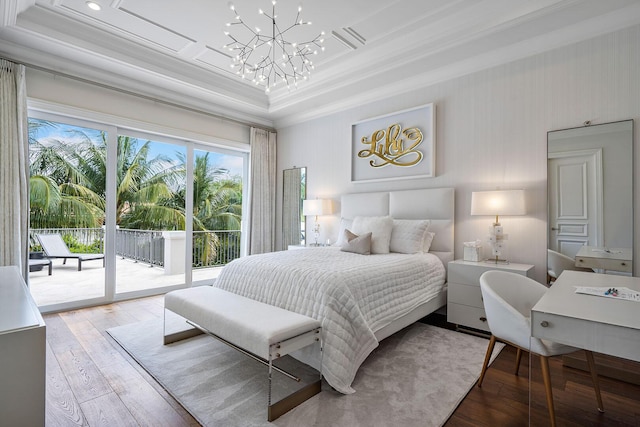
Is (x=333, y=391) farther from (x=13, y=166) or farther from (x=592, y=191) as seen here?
(x=13, y=166)

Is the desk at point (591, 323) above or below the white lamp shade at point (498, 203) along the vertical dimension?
below

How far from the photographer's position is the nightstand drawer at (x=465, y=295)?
2.99 m

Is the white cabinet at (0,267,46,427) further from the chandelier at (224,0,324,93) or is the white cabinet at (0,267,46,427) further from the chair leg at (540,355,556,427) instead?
the chandelier at (224,0,324,93)

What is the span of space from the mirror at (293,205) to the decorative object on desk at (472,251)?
8.83ft

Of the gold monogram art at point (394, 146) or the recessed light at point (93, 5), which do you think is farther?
the gold monogram art at point (394, 146)

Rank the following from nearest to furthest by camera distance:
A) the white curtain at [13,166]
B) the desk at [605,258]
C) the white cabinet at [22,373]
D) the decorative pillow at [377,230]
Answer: the white cabinet at [22,373], the desk at [605,258], the white curtain at [13,166], the decorative pillow at [377,230]

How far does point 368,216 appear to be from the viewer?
167 inches

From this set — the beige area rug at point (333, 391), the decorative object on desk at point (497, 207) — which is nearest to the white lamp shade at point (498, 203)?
the decorative object on desk at point (497, 207)

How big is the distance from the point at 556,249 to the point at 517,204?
0.57 metres

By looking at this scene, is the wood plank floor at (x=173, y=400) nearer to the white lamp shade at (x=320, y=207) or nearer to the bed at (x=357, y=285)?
the bed at (x=357, y=285)

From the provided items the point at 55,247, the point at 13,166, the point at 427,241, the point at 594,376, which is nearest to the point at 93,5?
the point at 13,166

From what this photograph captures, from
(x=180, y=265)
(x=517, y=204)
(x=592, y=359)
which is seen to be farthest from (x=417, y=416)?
(x=180, y=265)

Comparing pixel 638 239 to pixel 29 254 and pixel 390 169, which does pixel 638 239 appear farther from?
pixel 29 254

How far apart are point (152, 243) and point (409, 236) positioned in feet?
11.5
